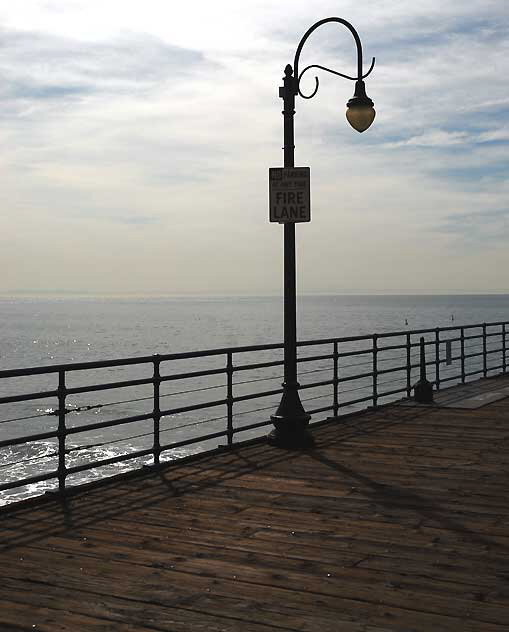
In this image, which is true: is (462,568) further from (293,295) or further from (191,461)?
(293,295)

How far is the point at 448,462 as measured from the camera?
9359 millimetres

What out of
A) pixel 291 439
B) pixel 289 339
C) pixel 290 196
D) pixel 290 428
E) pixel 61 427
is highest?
pixel 290 196

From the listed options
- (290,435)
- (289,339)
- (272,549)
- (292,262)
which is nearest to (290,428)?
(290,435)

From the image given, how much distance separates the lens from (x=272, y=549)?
604cm

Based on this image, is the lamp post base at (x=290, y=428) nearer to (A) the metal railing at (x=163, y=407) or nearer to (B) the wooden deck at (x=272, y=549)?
(A) the metal railing at (x=163, y=407)

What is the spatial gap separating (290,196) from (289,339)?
181 cm

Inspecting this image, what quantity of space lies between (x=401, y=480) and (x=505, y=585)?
3.15 metres

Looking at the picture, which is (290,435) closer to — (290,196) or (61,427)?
(290,196)

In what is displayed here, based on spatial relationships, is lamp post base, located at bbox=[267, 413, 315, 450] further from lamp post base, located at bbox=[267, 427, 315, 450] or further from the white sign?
the white sign

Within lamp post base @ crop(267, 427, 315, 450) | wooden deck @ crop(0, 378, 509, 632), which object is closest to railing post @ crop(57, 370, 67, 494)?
wooden deck @ crop(0, 378, 509, 632)

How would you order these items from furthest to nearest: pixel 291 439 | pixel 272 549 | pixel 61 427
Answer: pixel 291 439, pixel 61 427, pixel 272 549

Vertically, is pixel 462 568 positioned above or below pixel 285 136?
below

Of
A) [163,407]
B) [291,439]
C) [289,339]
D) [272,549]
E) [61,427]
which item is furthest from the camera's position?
[163,407]

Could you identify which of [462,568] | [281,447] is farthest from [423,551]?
[281,447]
